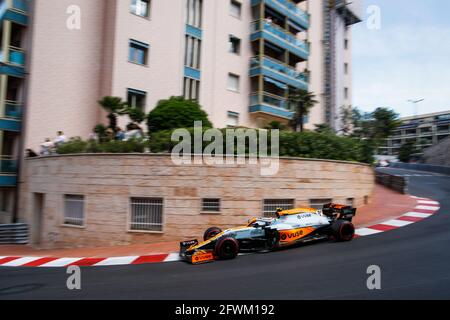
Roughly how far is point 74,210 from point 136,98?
8.18 metres

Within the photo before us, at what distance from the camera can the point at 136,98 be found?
17.4 meters

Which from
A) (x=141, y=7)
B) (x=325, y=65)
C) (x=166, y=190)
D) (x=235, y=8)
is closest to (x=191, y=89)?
(x=141, y=7)

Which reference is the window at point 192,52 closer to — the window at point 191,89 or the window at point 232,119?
the window at point 191,89

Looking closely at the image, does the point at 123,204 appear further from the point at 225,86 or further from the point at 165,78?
the point at 225,86

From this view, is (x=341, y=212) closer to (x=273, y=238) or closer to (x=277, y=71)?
(x=273, y=238)

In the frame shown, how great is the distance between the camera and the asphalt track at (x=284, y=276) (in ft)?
16.9

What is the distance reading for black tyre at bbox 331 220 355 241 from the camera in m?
8.25

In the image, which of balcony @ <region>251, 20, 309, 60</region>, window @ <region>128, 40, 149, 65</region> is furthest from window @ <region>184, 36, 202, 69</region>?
balcony @ <region>251, 20, 309, 60</region>

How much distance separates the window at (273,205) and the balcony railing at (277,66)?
13.9 m

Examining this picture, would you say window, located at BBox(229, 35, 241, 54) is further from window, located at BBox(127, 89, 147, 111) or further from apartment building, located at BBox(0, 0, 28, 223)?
apartment building, located at BBox(0, 0, 28, 223)

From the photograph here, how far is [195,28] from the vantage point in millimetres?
19688

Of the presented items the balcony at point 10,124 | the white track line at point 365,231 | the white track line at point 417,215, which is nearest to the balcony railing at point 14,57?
the balcony at point 10,124

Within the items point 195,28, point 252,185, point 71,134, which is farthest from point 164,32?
point 252,185
